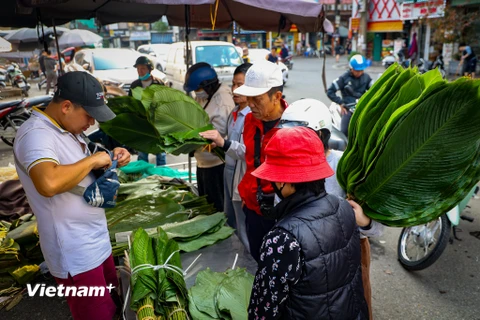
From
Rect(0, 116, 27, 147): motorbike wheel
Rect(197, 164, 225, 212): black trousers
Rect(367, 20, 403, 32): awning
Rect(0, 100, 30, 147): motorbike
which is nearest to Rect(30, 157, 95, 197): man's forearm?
Rect(197, 164, 225, 212): black trousers

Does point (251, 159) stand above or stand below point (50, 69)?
below

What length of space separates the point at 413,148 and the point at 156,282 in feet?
5.22

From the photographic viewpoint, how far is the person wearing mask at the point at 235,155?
292cm

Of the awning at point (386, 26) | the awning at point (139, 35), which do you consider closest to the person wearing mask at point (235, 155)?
the awning at point (386, 26)

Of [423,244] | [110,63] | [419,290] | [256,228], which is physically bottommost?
[419,290]

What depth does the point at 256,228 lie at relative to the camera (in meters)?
2.79

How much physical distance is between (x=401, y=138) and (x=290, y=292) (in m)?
0.81

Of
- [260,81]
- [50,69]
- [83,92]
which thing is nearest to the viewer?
[83,92]

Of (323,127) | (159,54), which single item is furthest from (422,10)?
Answer: (323,127)

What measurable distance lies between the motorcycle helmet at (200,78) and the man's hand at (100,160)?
6.16 feet

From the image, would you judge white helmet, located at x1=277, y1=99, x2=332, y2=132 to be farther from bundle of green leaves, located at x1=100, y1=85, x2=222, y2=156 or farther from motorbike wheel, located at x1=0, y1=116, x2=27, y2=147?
motorbike wheel, located at x1=0, y1=116, x2=27, y2=147

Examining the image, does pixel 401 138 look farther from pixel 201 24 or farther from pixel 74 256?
pixel 201 24

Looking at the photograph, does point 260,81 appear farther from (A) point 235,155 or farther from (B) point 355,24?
(B) point 355,24

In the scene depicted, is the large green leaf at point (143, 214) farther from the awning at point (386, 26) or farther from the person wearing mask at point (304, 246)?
the awning at point (386, 26)
